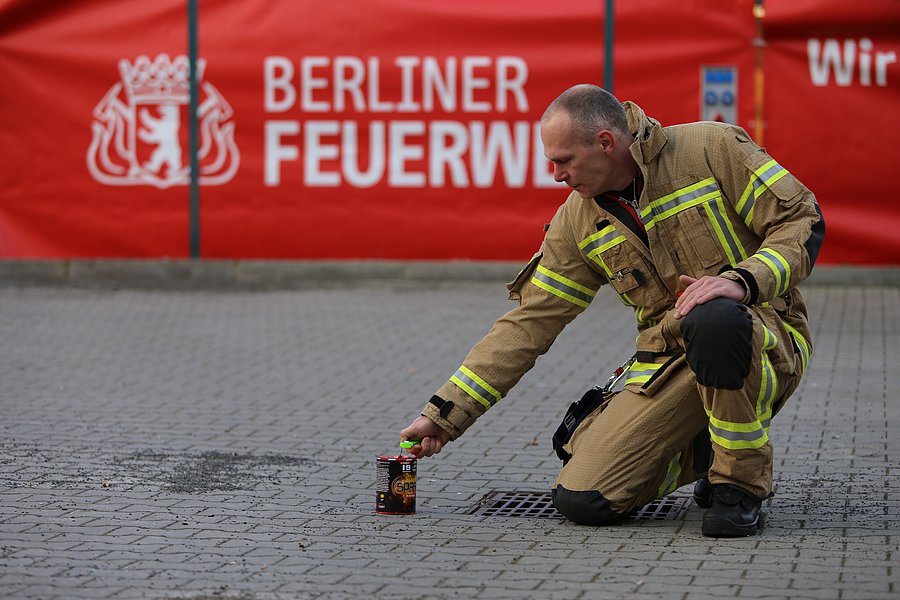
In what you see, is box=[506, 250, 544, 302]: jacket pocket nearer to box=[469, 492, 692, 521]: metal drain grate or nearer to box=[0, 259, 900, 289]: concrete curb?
box=[469, 492, 692, 521]: metal drain grate

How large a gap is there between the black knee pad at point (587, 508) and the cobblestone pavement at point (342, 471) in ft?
0.21

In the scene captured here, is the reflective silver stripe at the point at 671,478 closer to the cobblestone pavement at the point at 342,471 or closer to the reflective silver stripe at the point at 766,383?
the cobblestone pavement at the point at 342,471

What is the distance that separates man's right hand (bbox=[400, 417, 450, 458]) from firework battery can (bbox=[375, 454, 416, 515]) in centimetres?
7

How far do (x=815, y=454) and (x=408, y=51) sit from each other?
23.7 ft

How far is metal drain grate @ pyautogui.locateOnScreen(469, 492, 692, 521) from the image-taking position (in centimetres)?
528

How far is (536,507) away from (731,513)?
2.78 ft

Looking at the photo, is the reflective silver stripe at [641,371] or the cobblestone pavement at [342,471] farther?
the reflective silver stripe at [641,371]

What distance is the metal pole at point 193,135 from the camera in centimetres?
1287

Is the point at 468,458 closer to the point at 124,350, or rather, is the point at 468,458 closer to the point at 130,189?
the point at 124,350

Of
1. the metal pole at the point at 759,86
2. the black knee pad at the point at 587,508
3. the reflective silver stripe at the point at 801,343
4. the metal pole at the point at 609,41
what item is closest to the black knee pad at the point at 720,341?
the reflective silver stripe at the point at 801,343

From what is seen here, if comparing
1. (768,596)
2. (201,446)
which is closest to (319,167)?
(201,446)

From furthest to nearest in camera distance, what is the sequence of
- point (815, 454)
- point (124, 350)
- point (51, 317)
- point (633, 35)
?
1. point (633, 35)
2. point (51, 317)
3. point (124, 350)
4. point (815, 454)

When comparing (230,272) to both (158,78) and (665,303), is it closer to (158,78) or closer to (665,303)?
(158,78)

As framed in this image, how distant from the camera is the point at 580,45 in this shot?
12.6m
